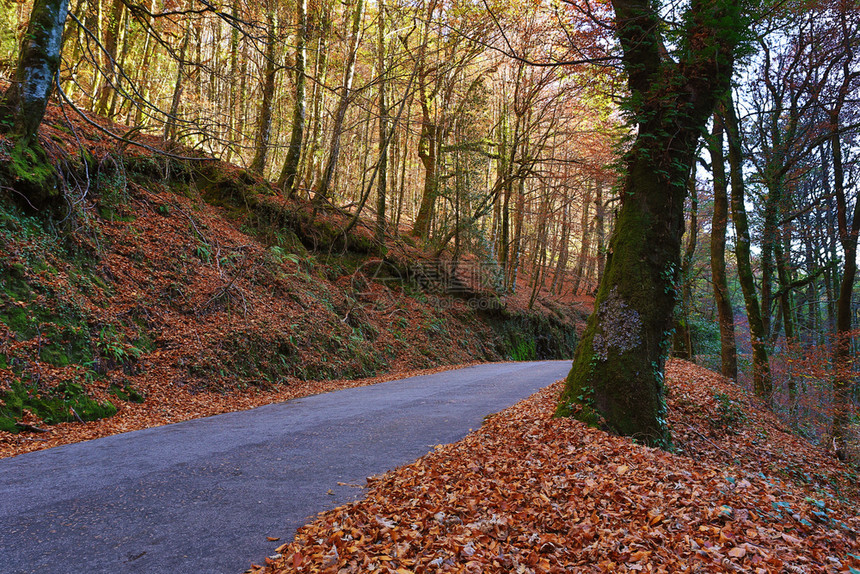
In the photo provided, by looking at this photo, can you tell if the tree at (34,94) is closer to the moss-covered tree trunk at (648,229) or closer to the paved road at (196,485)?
the paved road at (196,485)

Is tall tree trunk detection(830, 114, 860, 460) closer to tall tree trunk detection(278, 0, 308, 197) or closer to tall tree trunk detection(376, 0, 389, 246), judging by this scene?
tall tree trunk detection(376, 0, 389, 246)

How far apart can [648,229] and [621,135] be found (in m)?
1.95

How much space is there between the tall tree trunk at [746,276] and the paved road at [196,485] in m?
7.92

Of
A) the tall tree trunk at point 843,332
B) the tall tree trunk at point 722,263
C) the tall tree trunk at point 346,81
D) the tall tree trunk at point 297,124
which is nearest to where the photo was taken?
the tall tree trunk at point 843,332

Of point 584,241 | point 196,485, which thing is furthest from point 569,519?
point 584,241

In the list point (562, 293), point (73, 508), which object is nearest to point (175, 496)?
point (73, 508)

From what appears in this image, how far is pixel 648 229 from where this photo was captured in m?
5.62

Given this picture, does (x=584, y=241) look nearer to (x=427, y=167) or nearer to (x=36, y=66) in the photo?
→ (x=427, y=167)

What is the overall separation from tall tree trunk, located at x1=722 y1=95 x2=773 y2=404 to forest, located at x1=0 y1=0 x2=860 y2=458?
→ 0.05m

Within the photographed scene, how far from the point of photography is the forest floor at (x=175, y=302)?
19.9ft

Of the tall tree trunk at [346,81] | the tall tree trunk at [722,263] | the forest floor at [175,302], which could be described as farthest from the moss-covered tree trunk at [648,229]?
the tall tree trunk at [346,81]

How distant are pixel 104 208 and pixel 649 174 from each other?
9940 mm

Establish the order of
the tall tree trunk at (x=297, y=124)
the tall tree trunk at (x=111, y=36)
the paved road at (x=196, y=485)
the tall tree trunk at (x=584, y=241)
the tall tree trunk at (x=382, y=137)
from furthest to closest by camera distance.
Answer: the tall tree trunk at (x=584, y=241)
the tall tree trunk at (x=382, y=137)
the tall tree trunk at (x=297, y=124)
the tall tree trunk at (x=111, y=36)
the paved road at (x=196, y=485)

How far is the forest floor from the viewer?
6078mm
